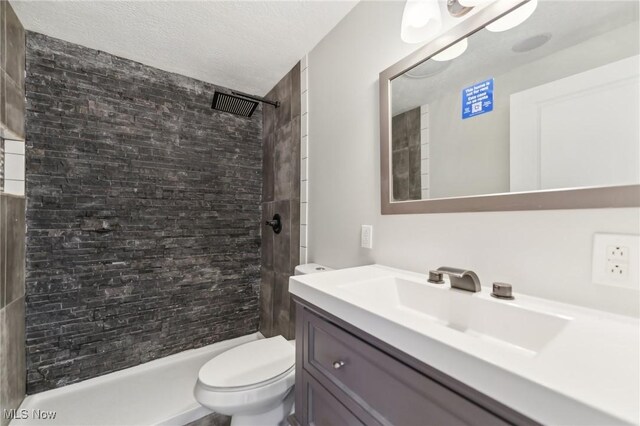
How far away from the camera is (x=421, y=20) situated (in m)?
0.95

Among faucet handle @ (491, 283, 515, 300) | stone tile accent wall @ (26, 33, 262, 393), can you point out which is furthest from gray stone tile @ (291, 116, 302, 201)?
faucet handle @ (491, 283, 515, 300)

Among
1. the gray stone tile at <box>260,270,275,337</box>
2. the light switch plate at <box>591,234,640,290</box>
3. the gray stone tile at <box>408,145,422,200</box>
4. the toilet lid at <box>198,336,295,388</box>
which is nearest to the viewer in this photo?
the light switch plate at <box>591,234,640,290</box>

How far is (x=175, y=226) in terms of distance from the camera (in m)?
2.00

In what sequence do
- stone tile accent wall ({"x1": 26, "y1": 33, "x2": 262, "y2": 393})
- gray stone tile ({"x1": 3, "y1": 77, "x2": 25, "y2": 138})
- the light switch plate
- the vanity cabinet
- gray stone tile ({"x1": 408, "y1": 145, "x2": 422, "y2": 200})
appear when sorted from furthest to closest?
1. stone tile accent wall ({"x1": 26, "y1": 33, "x2": 262, "y2": 393})
2. gray stone tile ({"x1": 3, "y1": 77, "x2": 25, "y2": 138})
3. gray stone tile ({"x1": 408, "y1": 145, "x2": 422, "y2": 200})
4. the light switch plate
5. the vanity cabinet

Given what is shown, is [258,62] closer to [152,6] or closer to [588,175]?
[152,6]

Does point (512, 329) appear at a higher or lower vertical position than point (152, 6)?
lower

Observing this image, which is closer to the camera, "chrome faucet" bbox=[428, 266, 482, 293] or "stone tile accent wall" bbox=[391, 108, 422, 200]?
"chrome faucet" bbox=[428, 266, 482, 293]

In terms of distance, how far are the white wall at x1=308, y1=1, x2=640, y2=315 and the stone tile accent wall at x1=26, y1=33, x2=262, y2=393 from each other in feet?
2.98

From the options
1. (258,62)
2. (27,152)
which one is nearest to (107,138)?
(27,152)

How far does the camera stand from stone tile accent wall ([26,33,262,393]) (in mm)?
1600

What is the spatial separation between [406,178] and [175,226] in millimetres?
1741

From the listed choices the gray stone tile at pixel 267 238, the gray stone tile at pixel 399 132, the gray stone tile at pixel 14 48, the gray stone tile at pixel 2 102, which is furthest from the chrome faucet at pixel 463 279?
the gray stone tile at pixel 14 48

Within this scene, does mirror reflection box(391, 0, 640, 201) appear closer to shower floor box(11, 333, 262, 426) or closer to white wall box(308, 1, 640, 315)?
white wall box(308, 1, 640, 315)

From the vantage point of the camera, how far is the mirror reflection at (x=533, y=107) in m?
0.64
